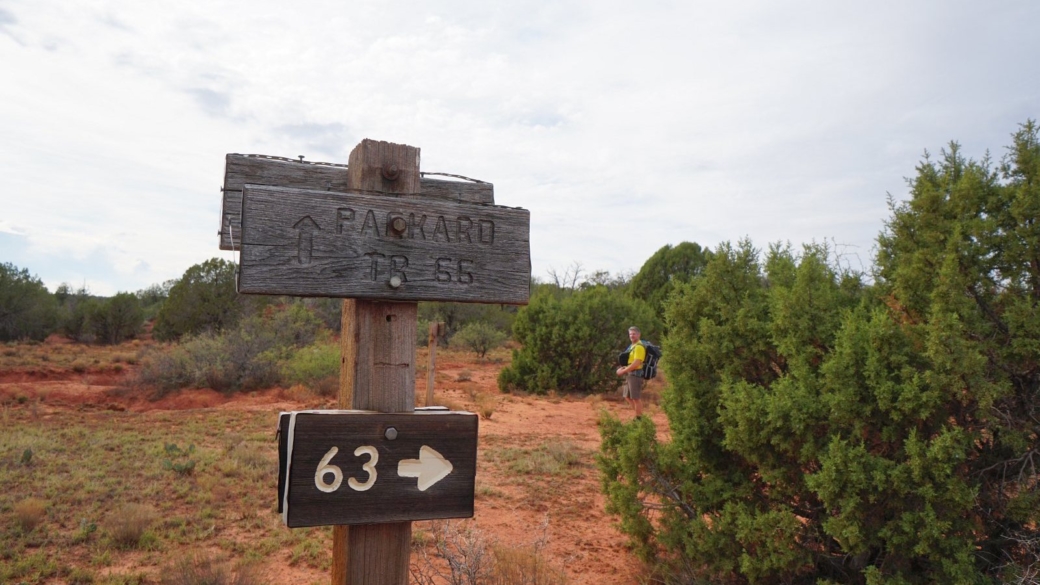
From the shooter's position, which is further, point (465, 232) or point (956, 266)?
point (956, 266)

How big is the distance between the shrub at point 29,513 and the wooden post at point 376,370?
5.34 m


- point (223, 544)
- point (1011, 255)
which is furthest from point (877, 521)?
point (223, 544)

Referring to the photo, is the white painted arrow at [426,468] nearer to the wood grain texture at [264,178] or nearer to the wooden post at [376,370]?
the wooden post at [376,370]

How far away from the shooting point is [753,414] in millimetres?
3881

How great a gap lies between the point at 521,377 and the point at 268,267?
639 inches

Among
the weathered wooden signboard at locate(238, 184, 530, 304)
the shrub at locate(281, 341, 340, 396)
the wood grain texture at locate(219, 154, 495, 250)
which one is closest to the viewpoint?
the weathered wooden signboard at locate(238, 184, 530, 304)

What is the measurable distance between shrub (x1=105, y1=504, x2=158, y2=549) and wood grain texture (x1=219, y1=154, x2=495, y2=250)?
189 inches

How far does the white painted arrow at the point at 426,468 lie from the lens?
6.72 feet

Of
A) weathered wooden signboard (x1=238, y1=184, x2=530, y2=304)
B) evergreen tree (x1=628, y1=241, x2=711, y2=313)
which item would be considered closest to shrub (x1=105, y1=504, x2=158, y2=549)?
weathered wooden signboard (x1=238, y1=184, x2=530, y2=304)

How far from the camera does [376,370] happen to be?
6.91 feet

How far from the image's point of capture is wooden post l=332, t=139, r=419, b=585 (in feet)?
6.79

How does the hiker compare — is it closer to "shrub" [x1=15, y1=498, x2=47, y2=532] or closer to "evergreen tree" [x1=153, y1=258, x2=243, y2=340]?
"shrub" [x1=15, y1=498, x2=47, y2=532]

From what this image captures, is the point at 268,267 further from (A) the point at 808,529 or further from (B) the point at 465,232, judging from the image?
(A) the point at 808,529

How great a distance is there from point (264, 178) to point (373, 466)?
36.7 inches
